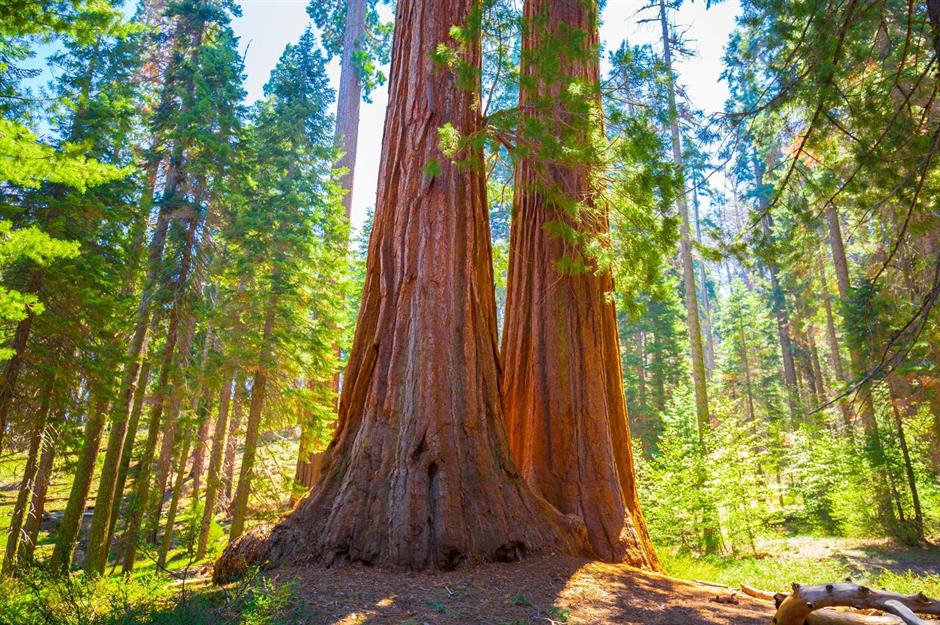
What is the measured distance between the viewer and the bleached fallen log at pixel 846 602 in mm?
2777

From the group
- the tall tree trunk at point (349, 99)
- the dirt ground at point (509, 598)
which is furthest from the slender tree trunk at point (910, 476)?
the tall tree trunk at point (349, 99)

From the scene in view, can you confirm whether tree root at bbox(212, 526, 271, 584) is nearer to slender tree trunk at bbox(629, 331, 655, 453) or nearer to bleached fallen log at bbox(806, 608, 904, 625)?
bleached fallen log at bbox(806, 608, 904, 625)

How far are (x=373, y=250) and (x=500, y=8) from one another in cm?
284

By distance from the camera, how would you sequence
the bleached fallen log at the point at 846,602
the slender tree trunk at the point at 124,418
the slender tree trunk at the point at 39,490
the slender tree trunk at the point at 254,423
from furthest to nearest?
the slender tree trunk at the point at 254,423
the slender tree trunk at the point at 39,490
the slender tree trunk at the point at 124,418
the bleached fallen log at the point at 846,602

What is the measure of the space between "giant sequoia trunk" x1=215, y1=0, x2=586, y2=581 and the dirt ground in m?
0.25

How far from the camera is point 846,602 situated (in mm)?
2848

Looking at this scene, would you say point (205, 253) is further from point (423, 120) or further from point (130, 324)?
point (423, 120)

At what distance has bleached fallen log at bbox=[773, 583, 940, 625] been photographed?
2.78m

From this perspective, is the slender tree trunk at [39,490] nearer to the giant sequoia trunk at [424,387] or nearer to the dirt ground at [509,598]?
the giant sequoia trunk at [424,387]

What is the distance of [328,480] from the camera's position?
4457 mm

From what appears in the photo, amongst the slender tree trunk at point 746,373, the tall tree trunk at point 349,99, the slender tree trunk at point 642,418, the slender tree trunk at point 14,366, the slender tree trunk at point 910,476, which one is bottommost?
the slender tree trunk at point 910,476

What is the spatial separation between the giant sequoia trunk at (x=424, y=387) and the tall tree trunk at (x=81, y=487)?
771 cm

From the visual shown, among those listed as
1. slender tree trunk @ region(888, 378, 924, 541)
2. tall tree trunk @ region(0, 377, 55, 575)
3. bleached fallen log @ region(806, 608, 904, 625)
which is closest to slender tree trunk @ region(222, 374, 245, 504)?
tall tree trunk @ region(0, 377, 55, 575)

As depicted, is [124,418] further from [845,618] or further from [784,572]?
[784,572]
